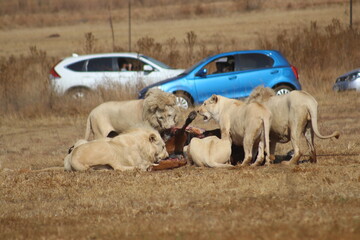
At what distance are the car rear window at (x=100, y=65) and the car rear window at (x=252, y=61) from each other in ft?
15.3

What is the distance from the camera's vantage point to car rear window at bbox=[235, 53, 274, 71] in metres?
22.2

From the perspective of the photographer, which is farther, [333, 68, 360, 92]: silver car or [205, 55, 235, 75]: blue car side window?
[333, 68, 360, 92]: silver car

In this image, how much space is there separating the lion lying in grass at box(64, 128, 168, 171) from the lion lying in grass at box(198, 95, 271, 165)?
1.12 meters

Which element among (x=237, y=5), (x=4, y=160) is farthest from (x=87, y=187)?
(x=237, y=5)

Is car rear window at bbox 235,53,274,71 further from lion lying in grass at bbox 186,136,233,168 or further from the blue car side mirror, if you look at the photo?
lion lying in grass at bbox 186,136,233,168

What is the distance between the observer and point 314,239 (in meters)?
7.26

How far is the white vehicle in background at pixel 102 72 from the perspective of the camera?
24312 millimetres

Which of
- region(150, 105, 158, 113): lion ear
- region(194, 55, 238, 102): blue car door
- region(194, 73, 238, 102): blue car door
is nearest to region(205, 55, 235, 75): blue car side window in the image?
region(194, 55, 238, 102): blue car door

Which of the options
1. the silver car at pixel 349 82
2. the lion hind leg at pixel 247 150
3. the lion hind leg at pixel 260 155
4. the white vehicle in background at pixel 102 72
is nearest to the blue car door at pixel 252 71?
the white vehicle in background at pixel 102 72

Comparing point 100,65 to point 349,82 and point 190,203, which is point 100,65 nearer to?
point 349,82

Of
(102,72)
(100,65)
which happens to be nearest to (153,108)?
(102,72)

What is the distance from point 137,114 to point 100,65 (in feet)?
38.3

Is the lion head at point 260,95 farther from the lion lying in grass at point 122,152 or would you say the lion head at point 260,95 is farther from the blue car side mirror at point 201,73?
the blue car side mirror at point 201,73

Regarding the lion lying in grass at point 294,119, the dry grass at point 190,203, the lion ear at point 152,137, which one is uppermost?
the lion lying in grass at point 294,119
